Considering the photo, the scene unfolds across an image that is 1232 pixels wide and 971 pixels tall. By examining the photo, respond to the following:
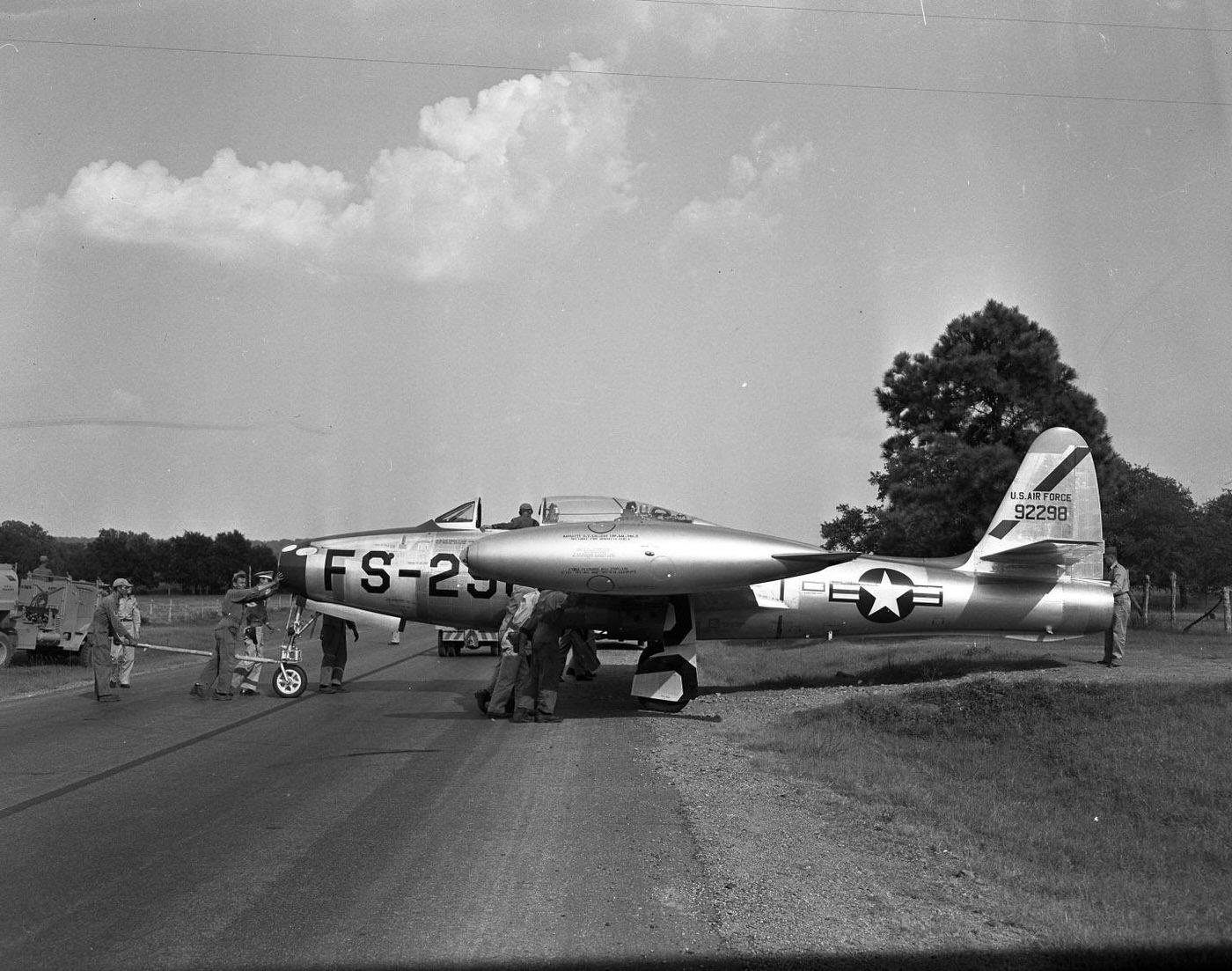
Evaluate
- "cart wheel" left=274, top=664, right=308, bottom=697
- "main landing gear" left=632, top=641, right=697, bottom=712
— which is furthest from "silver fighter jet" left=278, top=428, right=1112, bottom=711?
"cart wheel" left=274, top=664, right=308, bottom=697

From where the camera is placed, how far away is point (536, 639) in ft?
43.7

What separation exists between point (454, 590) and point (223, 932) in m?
11.1

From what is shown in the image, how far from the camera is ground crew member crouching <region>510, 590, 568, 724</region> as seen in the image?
13266 mm

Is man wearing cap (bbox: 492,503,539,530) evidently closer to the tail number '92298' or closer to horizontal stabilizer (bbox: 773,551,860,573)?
horizontal stabilizer (bbox: 773,551,860,573)

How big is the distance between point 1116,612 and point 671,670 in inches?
298

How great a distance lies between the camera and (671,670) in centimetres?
1416

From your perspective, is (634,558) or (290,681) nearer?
(634,558)

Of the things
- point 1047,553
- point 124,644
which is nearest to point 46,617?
point 124,644

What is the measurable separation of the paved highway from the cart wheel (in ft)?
10.6

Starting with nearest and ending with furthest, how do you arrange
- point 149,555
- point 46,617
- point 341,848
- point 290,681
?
point 341,848, point 290,681, point 46,617, point 149,555

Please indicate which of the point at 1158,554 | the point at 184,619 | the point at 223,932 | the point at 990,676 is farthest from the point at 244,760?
the point at 184,619

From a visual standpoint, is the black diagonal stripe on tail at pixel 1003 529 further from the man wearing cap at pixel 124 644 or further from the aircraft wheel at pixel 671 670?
the man wearing cap at pixel 124 644

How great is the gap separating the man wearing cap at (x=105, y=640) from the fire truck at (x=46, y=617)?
269 inches

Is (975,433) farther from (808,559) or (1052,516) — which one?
(808,559)
